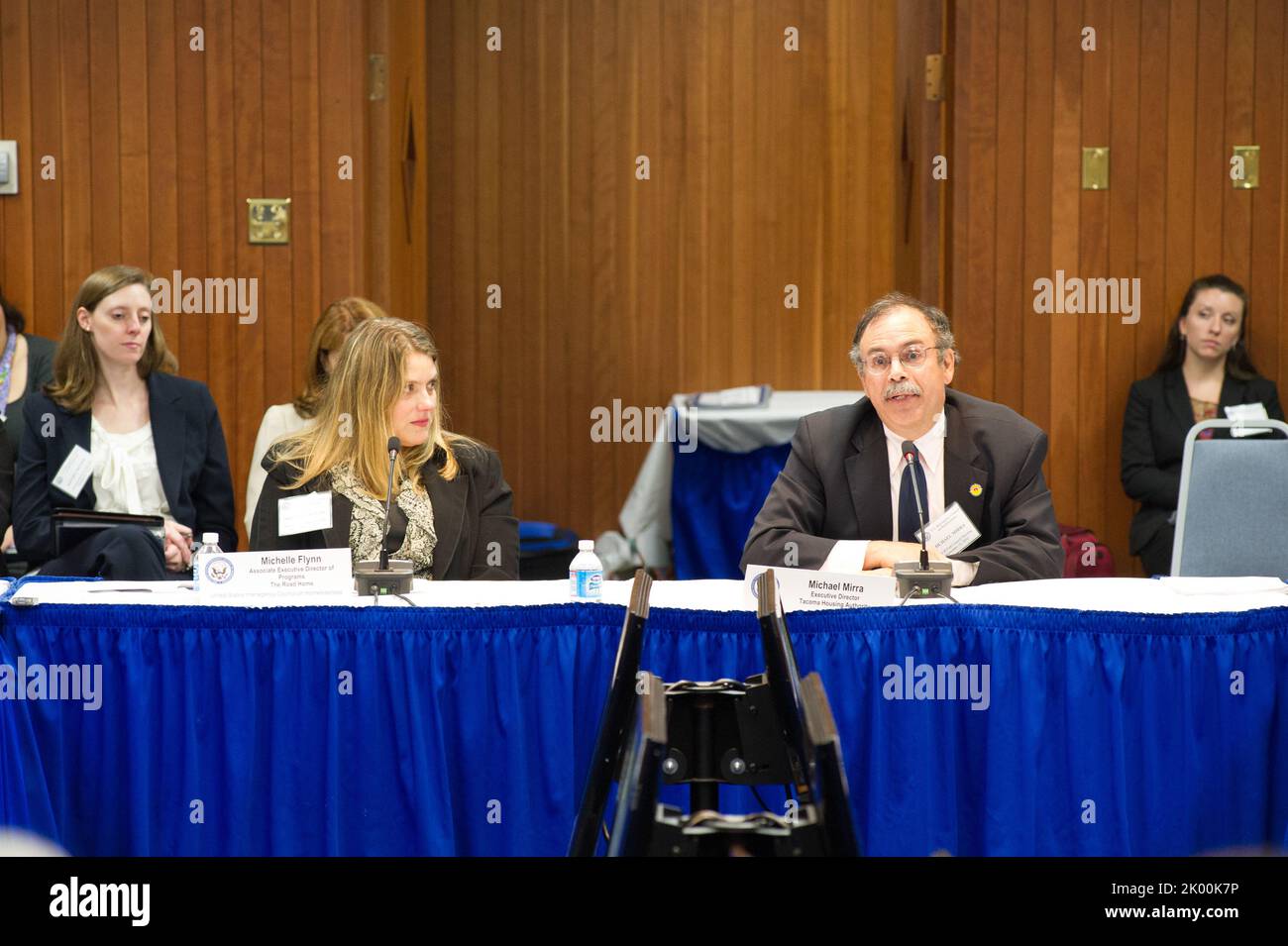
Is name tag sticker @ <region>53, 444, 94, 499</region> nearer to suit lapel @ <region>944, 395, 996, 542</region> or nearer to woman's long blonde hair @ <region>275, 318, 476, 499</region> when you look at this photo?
woman's long blonde hair @ <region>275, 318, 476, 499</region>

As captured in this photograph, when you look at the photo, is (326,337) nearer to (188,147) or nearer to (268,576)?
(188,147)

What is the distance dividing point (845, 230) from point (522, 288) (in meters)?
1.56

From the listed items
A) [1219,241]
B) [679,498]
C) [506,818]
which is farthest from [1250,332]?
[506,818]

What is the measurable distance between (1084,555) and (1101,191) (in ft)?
4.98

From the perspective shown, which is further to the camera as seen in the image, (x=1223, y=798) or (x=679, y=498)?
(x=679, y=498)

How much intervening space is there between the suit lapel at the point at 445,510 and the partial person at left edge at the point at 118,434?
3.46 ft

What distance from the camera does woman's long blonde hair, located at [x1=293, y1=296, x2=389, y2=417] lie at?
16.2ft

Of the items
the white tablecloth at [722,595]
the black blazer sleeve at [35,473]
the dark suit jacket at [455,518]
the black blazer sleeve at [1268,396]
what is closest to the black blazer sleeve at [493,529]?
the dark suit jacket at [455,518]

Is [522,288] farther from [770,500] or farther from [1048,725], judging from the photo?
[1048,725]

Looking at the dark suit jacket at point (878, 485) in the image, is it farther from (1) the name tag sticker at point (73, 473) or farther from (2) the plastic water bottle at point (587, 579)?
(1) the name tag sticker at point (73, 473)

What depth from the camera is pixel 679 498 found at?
5.88 meters

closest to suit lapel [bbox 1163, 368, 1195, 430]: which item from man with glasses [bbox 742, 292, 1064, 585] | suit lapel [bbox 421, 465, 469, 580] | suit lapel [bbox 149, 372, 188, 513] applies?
man with glasses [bbox 742, 292, 1064, 585]

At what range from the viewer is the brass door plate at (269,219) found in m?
5.64

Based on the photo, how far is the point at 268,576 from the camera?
2.99 m
